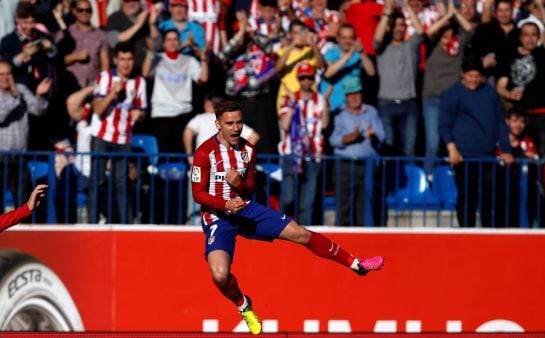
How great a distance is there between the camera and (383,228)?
14844mm

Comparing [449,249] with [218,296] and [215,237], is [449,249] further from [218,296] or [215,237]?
[215,237]

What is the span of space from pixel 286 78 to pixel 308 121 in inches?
31.3

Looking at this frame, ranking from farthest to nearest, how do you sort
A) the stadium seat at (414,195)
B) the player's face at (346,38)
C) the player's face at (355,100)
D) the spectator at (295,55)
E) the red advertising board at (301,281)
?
the player's face at (346,38) < the spectator at (295,55) < the player's face at (355,100) < the stadium seat at (414,195) < the red advertising board at (301,281)

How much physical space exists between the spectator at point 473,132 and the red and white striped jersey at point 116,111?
3.44m

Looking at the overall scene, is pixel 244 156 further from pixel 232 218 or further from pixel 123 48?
pixel 123 48

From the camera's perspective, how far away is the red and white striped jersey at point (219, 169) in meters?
11.8

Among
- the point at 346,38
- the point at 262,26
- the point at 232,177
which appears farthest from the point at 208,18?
the point at 232,177

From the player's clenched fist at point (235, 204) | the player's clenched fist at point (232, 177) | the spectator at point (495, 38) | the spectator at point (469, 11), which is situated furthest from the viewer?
the spectator at point (469, 11)

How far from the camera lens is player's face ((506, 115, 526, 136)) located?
15.5 m

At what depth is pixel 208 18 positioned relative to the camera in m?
16.3

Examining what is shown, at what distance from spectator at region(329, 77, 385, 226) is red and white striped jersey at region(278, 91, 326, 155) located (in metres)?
0.18

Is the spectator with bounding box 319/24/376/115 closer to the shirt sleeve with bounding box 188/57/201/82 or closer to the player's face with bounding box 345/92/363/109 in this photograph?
the player's face with bounding box 345/92/363/109

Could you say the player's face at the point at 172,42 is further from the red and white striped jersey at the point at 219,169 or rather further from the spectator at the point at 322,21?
the red and white striped jersey at the point at 219,169

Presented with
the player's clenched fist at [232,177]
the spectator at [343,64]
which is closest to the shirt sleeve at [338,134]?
the spectator at [343,64]
